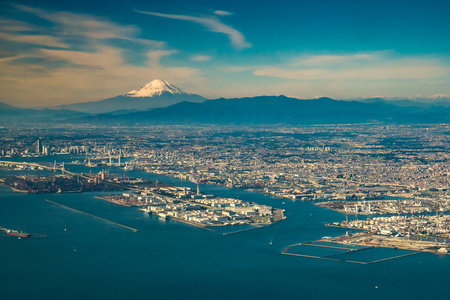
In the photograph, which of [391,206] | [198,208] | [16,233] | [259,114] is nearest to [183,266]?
[16,233]

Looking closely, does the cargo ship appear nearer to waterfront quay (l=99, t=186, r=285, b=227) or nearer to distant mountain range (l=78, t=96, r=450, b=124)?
waterfront quay (l=99, t=186, r=285, b=227)

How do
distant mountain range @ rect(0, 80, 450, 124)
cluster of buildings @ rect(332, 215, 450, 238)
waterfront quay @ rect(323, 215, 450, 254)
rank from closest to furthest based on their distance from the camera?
waterfront quay @ rect(323, 215, 450, 254), cluster of buildings @ rect(332, 215, 450, 238), distant mountain range @ rect(0, 80, 450, 124)

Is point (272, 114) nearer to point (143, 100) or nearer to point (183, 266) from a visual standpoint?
point (143, 100)

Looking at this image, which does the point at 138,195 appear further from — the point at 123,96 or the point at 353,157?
the point at 123,96

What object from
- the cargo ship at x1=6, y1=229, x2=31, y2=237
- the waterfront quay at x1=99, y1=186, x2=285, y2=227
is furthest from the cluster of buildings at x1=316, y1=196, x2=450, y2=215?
the cargo ship at x1=6, y1=229, x2=31, y2=237

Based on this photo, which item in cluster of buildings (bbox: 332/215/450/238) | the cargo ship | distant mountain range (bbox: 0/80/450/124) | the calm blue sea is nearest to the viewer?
the calm blue sea

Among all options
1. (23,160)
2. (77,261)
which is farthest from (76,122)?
(77,261)

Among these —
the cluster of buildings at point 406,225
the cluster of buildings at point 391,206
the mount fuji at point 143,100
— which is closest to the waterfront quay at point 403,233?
the cluster of buildings at point 406,225
